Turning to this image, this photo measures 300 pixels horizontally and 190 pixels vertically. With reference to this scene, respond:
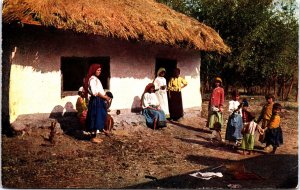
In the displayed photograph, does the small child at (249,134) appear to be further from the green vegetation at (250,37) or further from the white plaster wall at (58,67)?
the green vegetation at (250,37)

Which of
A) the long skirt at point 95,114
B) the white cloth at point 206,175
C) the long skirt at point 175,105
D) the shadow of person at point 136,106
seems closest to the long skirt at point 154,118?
the shadow of person at point 136,106

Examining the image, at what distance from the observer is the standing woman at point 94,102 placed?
277 inches

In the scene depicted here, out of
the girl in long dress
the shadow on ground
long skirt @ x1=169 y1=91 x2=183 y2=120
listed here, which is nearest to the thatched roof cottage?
long skirt @ x1=169 y1=91 x2=183 y2=120

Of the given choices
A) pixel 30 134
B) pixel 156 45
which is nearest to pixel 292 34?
pixel 156 45

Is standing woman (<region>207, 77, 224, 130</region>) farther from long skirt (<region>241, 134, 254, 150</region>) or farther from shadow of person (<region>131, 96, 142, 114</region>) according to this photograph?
shadow of person (<region>131, 96, 142, 114</region>)

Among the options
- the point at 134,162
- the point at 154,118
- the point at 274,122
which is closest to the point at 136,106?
the point at 154,118

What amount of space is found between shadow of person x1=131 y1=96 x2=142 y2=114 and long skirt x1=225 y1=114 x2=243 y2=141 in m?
2.64

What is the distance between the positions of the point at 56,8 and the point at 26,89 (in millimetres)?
1668

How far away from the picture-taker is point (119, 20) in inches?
322

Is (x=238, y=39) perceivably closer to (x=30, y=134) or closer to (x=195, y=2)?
(x=195, y=2)

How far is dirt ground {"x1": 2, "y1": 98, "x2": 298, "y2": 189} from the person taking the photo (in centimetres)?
546

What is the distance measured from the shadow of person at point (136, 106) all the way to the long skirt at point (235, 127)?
2.64m

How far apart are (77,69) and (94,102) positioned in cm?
209

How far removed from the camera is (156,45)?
991 centimetres
